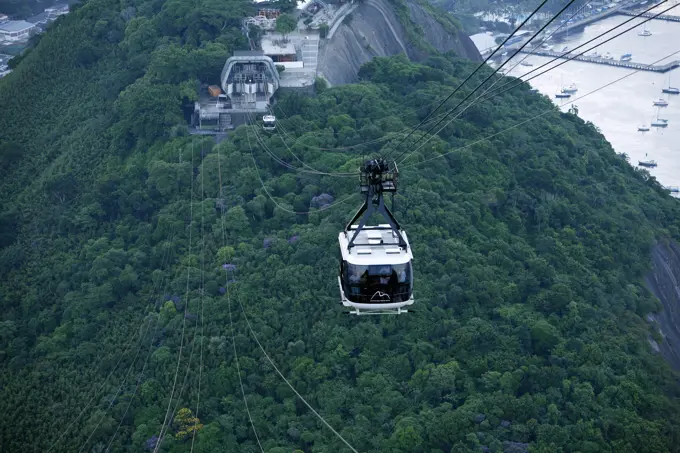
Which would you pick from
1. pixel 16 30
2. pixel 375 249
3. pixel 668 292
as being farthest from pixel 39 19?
pixel 375 249

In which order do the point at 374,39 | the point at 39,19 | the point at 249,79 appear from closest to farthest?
the point at 249,79 < the point at 374,39 < the point at 39,19

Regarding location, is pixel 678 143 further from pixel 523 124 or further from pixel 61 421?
pixel 61 421

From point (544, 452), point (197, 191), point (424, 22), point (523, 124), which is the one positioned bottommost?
point (544, 452)

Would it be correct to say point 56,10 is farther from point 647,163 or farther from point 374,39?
point 647,163

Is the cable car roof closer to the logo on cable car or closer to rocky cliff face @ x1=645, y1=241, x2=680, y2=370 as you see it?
the logo on cable car

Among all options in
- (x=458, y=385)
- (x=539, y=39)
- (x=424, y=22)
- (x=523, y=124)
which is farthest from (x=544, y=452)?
(x=539, y=39)
